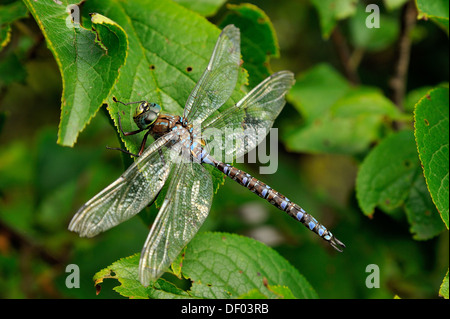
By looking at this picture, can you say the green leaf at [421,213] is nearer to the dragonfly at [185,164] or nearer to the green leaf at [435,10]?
the dragonfly at [185,164]

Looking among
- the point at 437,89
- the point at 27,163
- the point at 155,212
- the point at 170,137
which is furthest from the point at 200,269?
the point at 27,163

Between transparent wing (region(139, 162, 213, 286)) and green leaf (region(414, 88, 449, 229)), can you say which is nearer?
transparent wing (region(139, 162, 213, 286))

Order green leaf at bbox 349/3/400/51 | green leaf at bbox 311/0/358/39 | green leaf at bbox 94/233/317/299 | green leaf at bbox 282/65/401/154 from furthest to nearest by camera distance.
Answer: green leaf at bbox 349/3/400/51 → green leaf at bbox 282/65/401/154 → green leaf at bbox 311/0/358/39 → green leaf at bbox 94/233/317/299

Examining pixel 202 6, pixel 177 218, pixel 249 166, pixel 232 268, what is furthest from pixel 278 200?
pixel 249 166

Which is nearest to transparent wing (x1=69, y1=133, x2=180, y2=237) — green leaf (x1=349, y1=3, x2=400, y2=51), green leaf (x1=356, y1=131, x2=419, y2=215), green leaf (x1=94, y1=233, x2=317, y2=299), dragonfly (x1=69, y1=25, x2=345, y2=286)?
dragonfly (x1=69, y1=25, x2=345, y2=286)

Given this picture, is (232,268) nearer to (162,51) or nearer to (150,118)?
(150,118)

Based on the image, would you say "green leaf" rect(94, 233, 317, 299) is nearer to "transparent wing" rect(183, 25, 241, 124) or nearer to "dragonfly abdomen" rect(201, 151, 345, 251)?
"dragonfly abdomen" rect(201, 151, 345, 251)
